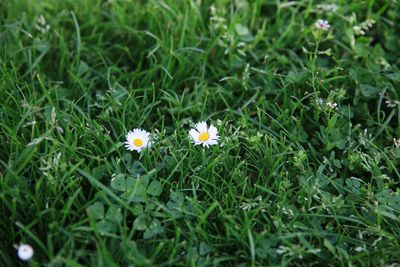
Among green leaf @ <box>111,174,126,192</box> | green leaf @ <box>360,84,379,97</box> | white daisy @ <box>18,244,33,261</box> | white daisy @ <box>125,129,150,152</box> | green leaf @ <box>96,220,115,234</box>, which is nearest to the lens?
white daisy @ <box>18,244,33,261</box>

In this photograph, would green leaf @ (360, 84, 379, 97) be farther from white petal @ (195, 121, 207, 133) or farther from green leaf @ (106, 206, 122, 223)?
green leaf @ (106, 206, 122, 223)

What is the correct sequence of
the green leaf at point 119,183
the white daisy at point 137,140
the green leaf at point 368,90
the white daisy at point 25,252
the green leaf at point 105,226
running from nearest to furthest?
the white daisy at point 25,252, the green leaf at point 105,226, the green leaf at point 119,183, the white daisy at point 137,140, the green leaf at point 368,90

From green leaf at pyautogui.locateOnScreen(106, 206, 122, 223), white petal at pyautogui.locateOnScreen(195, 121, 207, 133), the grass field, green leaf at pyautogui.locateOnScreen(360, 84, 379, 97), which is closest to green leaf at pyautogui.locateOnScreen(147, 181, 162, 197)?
the grass field

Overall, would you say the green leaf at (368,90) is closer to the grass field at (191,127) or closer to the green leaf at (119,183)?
the grass field at (191,127)

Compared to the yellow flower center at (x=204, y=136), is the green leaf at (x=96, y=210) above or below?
below

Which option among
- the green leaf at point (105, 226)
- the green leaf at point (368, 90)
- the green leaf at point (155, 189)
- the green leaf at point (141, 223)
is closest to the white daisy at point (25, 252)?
the green leaf at point (105, 226)

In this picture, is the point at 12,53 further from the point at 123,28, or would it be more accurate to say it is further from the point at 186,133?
the point at 186,133
